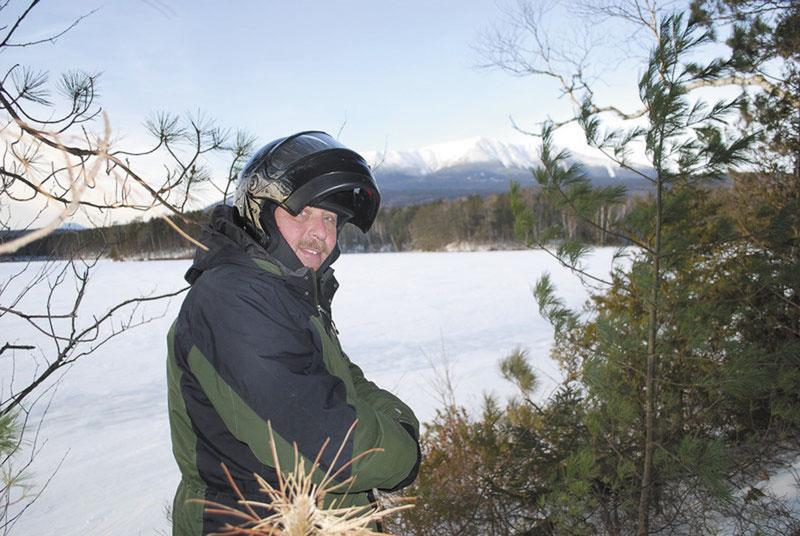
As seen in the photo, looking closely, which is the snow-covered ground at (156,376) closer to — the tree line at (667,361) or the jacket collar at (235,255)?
the tree line at (667,361)

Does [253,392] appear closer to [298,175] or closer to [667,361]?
[298,175]

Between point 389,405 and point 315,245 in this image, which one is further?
point 315,245

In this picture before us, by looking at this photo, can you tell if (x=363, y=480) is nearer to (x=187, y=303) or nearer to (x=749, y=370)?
(x=187, y=303)

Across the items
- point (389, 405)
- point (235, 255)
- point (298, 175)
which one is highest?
point (298, 175)

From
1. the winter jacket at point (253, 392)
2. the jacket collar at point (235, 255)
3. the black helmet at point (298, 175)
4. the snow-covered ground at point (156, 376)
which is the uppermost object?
the black helmet at point (298, 175)

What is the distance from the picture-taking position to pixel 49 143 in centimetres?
82

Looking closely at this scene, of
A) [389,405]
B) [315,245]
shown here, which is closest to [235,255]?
[315,245]

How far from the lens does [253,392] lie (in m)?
1.02

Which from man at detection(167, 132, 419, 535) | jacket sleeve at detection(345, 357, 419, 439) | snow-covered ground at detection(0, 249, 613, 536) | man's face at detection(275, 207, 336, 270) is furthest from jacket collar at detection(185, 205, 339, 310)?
snow-covered ground at detection(0, 249, 613, 536)

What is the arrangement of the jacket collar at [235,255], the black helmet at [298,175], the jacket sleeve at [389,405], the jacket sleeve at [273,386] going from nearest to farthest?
1. the jacket sleeve at [273,386]
2. the jacket collar at [235,255]
3. the jacket sleeve at [389,405]
4. the black helmet at [298,175]

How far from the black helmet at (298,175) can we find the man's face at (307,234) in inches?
2.2

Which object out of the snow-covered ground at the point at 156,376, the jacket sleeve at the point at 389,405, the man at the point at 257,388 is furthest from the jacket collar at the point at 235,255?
the snow-covered ground at the point at 156,376

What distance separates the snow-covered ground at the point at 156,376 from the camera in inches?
168

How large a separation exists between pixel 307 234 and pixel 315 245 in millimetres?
61
